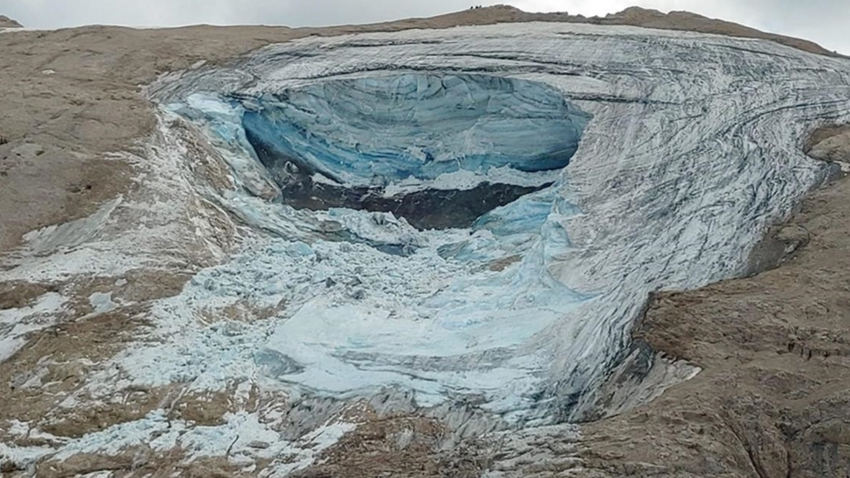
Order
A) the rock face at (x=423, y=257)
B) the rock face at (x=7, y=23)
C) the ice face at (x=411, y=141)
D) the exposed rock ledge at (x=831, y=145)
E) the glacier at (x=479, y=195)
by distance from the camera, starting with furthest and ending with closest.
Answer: the rock face at (x=7, y=23) → the ice face at (x=411, y=141) → the exposed rock ledge at (x=831, y=145) → the glacier at (x=479, y=195) → the rock face at (x=423, y=257)

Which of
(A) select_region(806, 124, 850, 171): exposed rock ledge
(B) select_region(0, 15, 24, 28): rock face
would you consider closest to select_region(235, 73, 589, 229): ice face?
(A) select_region(806, 124, 850, 171): exposed rock ledge

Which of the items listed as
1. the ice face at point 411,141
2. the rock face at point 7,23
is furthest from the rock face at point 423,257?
the rock face at point 7,23

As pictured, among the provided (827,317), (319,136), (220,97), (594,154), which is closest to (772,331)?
(827,317)

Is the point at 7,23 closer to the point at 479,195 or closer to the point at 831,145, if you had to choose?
the point at 479,195

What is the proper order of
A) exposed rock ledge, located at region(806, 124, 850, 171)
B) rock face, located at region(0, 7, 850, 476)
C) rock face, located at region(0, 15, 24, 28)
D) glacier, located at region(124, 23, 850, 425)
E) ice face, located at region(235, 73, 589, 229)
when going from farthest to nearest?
rock face, located at region(0, 15, 24, 28) → ice face, located at region(235, 73, 589, 229) → exposed rock ledge, located at region(806, 124, 850, 171) → glacier, located at region(124, 23, 850, 425) → rock face, located at region(0, 7, 850, 476)

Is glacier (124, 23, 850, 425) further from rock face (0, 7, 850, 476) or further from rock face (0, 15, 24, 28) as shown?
rock face (0, 15, 24, 28)

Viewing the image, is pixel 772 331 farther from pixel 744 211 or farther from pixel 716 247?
pixel 744 211

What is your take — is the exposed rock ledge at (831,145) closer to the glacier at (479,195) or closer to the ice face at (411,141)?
the glacier at (479,195)
